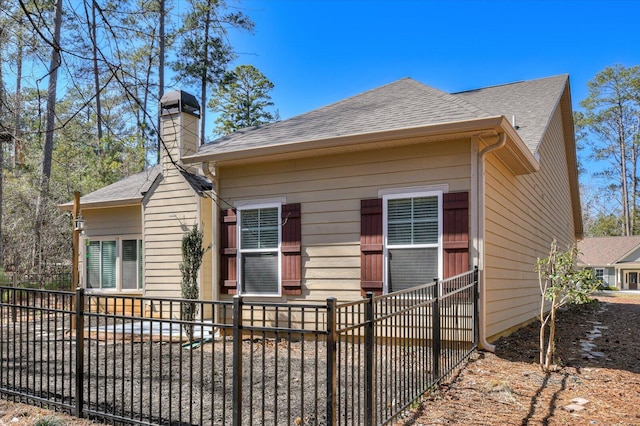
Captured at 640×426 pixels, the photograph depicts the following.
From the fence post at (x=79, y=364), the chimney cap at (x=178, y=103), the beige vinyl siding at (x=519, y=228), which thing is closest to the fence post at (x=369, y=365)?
the fence post at (x=79, y=364)

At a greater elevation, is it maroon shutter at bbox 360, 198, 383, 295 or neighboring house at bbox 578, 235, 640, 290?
maroon shutter at bbox 360, 198, 383, 295

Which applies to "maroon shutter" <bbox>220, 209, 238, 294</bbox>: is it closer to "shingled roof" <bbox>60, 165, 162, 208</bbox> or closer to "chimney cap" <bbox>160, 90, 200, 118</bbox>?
"chimney cap" <bbox>160, 90, 200, 118</bbox>

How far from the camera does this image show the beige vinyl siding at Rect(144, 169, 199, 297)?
875cm

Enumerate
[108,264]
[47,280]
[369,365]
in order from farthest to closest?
[47,280]
[108,264]
[369,365]

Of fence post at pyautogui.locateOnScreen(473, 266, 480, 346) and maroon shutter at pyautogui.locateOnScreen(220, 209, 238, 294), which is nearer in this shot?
fence post at pyautogui.locateOnScreen(473, 266, 480, 346)

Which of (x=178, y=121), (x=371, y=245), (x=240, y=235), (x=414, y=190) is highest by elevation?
(x=178, y=121)

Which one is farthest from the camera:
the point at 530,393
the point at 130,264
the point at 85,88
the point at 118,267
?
the point at 118,267

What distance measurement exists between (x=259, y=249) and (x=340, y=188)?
1696mm

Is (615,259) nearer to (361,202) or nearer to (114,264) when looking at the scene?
(361,202)

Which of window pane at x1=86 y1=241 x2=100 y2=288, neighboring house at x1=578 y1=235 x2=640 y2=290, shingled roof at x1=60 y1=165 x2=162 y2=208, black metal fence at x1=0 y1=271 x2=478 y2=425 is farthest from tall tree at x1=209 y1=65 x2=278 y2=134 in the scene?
neighboring house at x1=578 y1=235 x2=640 y2=290

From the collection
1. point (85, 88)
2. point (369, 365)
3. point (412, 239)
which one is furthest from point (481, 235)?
point (85, 88)

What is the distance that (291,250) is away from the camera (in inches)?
283

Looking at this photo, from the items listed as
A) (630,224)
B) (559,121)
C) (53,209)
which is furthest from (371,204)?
(630,224)

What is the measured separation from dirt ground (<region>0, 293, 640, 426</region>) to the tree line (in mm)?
3000
